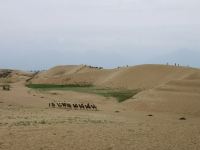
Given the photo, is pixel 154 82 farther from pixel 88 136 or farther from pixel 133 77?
pixel 88 136

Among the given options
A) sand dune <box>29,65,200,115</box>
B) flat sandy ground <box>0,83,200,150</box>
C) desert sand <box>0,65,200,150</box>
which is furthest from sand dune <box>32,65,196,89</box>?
flat sandy ground <box>0,83,200,150</box>

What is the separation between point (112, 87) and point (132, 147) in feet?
111

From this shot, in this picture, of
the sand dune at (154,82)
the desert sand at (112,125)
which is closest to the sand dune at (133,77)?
the sand dune at (154,82)

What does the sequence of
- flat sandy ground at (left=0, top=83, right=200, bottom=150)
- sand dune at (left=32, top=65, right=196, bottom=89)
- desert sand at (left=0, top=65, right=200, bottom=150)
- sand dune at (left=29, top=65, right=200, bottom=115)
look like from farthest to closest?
sand dune at (left=32, top=65, right=196, bottom=89), sand dune at (left=29, top=65, right=200, bottom=115), desert sand at (left=0, top=65, right=200, bottom=150), flat sandy ground at (left=0, top=83, right=200, bottom=150)

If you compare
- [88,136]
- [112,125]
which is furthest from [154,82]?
[88,136]

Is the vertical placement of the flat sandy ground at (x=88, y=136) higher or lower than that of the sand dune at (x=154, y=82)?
lower

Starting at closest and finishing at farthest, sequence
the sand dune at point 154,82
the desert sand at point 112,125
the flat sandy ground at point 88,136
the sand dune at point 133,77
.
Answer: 1. the flat sandy ground at point 88,136
2. the desert sand at point 112,125
3. the sand dune at point 154,82
4. the sand dune at point 133,77

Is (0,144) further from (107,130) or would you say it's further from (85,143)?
(107,130)

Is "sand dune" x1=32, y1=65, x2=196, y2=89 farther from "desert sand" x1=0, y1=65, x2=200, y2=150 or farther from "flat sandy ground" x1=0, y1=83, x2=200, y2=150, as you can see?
"flat sandy ground" x1=0, y1=83, x2=200, y2=150

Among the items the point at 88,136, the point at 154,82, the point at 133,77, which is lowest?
the point at 88,136

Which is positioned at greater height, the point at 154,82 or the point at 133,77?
the point at 133,77

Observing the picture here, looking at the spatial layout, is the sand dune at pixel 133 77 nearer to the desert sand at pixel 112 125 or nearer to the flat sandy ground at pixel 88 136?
the desert sand at pixel 112 125

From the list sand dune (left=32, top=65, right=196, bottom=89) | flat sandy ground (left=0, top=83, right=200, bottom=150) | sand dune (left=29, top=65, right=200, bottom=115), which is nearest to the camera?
flat sandy ground (left=0, top=83, right=200, bottom=150)

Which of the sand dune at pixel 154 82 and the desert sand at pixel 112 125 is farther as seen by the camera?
the sand dune at pixel 154 82
